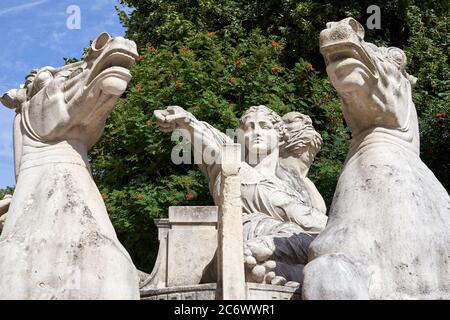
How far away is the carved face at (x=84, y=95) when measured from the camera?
556 cm

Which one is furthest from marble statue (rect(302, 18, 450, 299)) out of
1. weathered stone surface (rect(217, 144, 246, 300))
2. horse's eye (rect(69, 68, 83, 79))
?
horse's eye (rect(69, 68, 83, 79))

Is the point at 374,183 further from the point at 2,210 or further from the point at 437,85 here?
the point at 437,85

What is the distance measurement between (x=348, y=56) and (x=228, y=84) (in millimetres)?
9473

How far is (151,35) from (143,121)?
4248 mm

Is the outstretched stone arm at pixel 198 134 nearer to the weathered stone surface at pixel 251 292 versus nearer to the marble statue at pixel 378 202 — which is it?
the weathered stone surface at pixel 251 292

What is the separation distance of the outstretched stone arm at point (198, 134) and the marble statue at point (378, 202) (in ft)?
4.47

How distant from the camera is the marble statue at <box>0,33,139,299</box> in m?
4.82

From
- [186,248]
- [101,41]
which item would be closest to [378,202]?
[186,248]

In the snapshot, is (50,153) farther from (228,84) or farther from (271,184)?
(228,84)

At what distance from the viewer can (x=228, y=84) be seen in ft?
49.1

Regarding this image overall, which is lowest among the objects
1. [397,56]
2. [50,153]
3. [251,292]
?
[251,292]

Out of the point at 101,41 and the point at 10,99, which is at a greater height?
the point at 101,41
